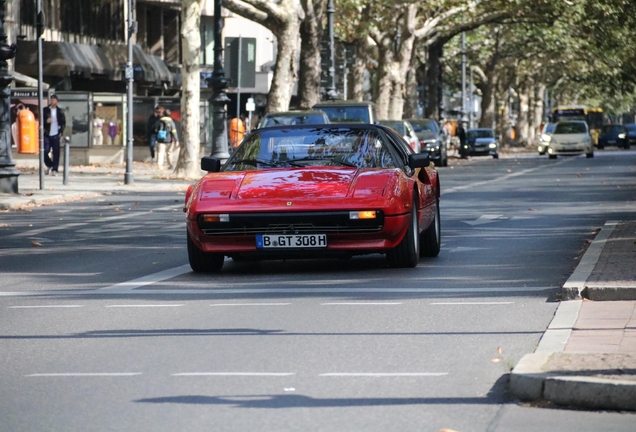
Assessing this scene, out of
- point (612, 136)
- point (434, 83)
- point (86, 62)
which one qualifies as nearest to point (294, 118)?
point (86, 62)

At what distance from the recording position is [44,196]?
86.1 ft

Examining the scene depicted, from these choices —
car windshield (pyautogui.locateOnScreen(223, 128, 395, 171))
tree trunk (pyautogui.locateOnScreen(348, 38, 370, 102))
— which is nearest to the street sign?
tree trunk (pyautogui.locateOnScreen(348, 38, 370, 102))

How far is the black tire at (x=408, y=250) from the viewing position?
12883 mm

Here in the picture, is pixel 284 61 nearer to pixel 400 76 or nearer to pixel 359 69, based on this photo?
pixel 400 76

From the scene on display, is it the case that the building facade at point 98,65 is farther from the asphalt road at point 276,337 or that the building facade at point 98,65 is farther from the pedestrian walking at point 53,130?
the asphalt road at point 276,337

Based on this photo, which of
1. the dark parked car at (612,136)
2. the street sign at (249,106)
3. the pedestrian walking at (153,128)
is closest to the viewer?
the pedestrian walking at (153,128)

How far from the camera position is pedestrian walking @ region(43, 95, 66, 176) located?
35.2 m

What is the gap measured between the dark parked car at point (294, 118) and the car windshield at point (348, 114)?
15.6 ft

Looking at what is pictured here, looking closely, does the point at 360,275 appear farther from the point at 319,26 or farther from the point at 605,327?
the point at 319,26

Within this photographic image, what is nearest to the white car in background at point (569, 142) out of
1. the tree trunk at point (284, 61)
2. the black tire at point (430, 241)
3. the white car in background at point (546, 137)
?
the white car in background at point (546, 137)

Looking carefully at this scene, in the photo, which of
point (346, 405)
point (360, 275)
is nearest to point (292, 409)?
point (346, 405)

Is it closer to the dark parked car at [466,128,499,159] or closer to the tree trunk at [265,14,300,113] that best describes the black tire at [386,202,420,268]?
the tree trunk at [265,14,300,113]

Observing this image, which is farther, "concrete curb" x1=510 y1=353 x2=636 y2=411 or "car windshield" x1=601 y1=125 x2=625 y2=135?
"car windshield" x1=601 y1=125 x2=625 y2=135

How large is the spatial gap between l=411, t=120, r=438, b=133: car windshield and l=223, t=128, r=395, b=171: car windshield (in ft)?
124
